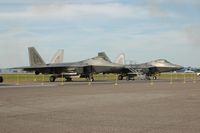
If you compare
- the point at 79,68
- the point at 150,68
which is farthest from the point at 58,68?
the point at 150,68

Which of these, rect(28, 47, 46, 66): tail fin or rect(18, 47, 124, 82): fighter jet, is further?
rect(28, 47, 46, 66): tail fin

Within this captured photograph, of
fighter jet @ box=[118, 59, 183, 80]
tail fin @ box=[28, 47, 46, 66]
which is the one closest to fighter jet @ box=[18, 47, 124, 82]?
tail fin @ box=[28, 47, 46, 66]

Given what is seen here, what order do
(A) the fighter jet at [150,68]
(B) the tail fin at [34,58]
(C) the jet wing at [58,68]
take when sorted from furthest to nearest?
1. (A) the fighter jet at [150,68]
2. (B) the tail fin at [34,58]
3. (C) the jet wing at [58,68]

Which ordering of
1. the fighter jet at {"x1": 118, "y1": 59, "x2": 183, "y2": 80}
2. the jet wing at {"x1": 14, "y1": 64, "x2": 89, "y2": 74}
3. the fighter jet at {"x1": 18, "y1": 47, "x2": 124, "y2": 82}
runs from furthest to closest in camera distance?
1. the fighter jet at {"x1": 118, "y1": 59, "x2": 183, "y2": 80}
2. the fighter jet at {"x1": 18, "y1": 47, "x2": 124, "y2": 82}
3. the jet wing at {"x1": 14, "y1": 64, "x2": 89, "y2": 74}

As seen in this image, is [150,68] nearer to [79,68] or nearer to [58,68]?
[79,68]

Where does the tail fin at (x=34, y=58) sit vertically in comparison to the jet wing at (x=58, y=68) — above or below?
above

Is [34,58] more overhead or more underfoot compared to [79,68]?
more overhead

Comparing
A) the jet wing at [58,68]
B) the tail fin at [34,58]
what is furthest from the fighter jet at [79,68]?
the tail fin at [34,58]

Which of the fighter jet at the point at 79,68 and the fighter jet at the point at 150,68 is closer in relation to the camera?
the fighter jet at the point at 79,68

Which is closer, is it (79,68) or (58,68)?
(79,68)

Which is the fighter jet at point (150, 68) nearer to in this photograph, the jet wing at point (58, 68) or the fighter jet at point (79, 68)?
the fighter jet at point (79, 68)

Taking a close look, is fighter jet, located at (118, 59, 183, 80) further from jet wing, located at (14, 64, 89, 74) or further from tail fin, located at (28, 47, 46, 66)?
tail fin, located at (28, 47, 46, 66)

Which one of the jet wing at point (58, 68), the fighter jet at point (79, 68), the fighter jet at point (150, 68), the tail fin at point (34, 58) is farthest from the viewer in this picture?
the fighter jet at point (150, 68)

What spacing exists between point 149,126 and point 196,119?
1967 millimetres
